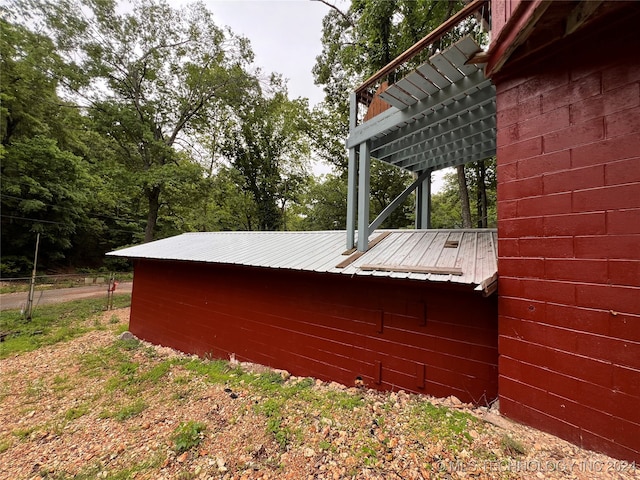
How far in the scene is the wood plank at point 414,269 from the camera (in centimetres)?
280

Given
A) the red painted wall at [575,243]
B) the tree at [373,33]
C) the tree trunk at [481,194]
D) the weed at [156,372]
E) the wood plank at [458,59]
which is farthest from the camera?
the tree trunk at [481,194]

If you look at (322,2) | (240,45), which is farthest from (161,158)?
(322,2)

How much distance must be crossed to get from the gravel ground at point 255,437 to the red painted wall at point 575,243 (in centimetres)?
35

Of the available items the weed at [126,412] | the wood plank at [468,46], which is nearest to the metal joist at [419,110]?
the wood plank at [468,46]

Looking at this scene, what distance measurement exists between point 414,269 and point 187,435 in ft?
10.6

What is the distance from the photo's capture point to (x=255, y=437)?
8.91ft

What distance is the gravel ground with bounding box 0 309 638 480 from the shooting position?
198 centimetres

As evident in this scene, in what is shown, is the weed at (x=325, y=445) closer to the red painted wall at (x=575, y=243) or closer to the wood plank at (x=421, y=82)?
the red painted wall at (x=575, y=243)

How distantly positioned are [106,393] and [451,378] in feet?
18.0

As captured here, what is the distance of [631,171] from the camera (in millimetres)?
1893

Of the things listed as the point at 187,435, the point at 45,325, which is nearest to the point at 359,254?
the point at 187,435

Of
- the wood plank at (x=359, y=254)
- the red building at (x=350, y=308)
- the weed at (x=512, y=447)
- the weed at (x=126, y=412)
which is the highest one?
the wood plank at (x=359, y=254)

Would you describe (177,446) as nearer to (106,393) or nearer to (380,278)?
(106,393)

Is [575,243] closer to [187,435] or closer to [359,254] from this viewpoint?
[359,254]
